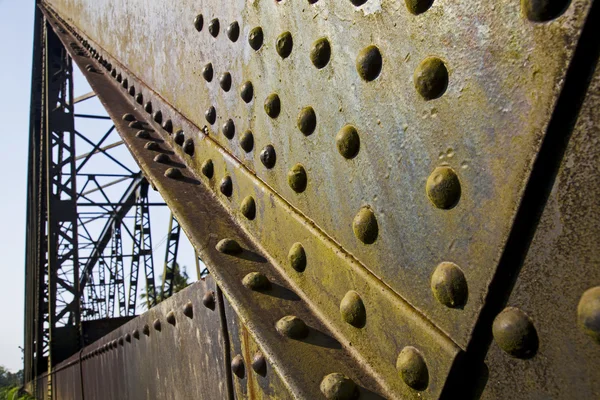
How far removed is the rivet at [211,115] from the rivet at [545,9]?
102 centimetres

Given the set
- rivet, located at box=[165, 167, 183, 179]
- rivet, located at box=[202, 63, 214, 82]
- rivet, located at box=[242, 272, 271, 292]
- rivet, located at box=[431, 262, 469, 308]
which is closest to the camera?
rivet, located at box=[431, 262, 469, 308]

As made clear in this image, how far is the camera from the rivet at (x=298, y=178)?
109 cm

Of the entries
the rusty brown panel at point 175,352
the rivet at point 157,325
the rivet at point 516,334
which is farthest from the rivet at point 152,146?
the rivet at point 516,334

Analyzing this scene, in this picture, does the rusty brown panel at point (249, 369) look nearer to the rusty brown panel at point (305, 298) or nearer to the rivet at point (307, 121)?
the rusty brown panel at point (305, 298)

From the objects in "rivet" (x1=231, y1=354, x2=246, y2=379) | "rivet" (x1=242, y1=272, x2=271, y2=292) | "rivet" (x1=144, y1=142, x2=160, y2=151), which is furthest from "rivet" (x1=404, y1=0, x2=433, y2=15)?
"rivet" (x1=144, y1=142, x2=160, y2=151)

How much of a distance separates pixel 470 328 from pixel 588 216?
0.75 feet

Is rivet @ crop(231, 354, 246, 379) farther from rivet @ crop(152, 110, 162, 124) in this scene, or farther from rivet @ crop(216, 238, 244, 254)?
rivet @ crop(152, 110, 162, 124)

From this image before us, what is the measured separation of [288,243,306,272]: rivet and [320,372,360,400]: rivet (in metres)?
0.27

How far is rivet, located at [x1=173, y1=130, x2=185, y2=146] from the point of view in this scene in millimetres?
1762

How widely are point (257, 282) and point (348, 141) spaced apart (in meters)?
0.40

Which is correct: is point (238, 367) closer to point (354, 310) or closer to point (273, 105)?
point (354, 310)

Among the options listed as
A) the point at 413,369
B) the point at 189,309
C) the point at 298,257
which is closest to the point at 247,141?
the point at 298,257

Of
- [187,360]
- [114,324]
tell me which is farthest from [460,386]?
[114,324]

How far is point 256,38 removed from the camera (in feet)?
4.11
